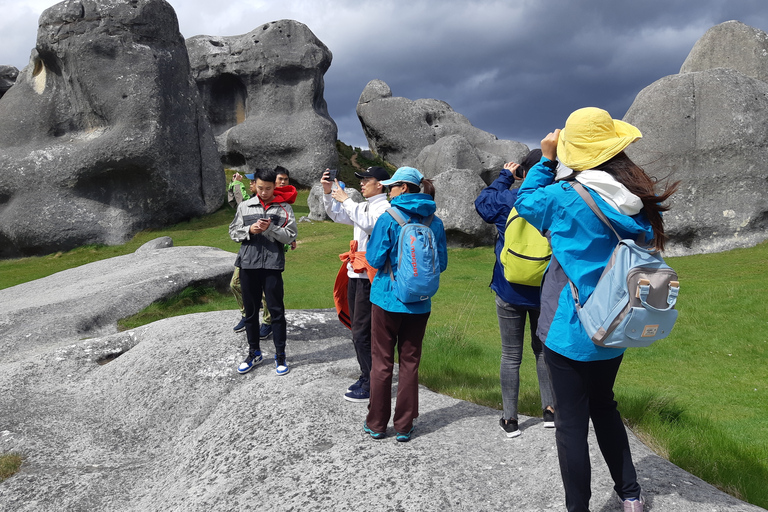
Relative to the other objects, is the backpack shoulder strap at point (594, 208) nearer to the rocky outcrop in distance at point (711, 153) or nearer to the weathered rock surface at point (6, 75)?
the rocky outcrop in distance at point (711, 153)

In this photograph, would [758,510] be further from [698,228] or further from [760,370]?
[698,228]

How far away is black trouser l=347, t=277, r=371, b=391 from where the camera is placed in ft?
16.0

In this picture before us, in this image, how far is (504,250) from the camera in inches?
154

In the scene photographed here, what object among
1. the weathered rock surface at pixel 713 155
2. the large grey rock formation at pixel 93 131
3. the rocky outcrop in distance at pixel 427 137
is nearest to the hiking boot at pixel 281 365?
the weathered rock surface at pixel 713 155

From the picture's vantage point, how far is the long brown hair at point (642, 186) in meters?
2.71

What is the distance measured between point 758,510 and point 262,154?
1043 inches

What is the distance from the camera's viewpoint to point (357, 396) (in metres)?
5.00

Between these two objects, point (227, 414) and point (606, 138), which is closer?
point (606, 138)

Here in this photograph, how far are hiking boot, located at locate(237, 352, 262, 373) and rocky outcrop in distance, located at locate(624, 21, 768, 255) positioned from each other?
12161 millimetres

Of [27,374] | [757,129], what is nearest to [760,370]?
[27,374]

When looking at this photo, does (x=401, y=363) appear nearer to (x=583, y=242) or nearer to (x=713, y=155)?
(x=583, y=242)

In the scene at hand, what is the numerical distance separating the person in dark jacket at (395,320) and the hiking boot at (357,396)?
0.73 meters

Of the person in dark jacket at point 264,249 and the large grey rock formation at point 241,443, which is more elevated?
the person in dark jacket at point 264,249

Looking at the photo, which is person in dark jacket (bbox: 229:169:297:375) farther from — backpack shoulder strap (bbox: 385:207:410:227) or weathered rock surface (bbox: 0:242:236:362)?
weathered rock surface (bbox: 0:242:236:362)
